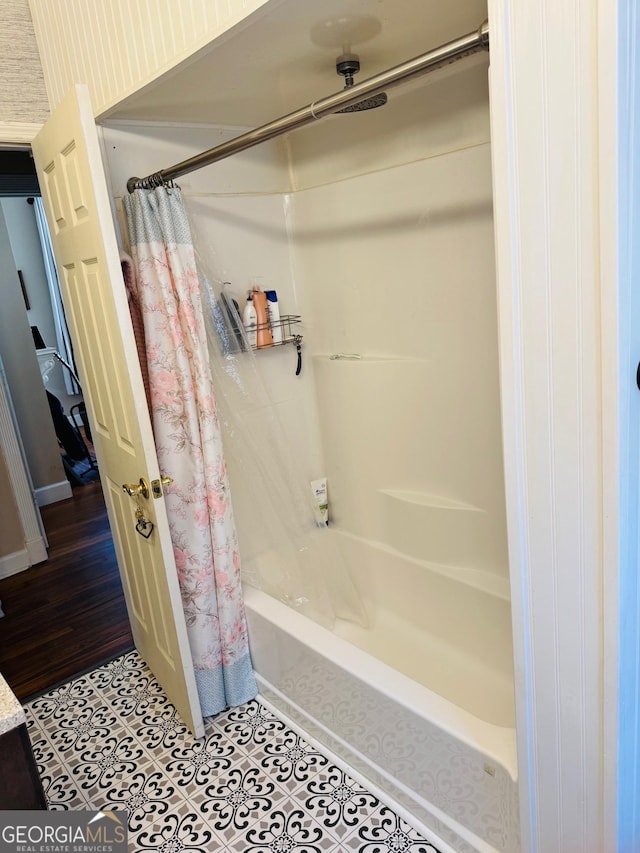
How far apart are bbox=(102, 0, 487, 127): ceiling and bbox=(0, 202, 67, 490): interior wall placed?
8.42 ft

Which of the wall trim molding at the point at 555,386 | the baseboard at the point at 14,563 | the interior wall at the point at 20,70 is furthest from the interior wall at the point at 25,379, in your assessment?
the wall trim molding at the point at 555,386

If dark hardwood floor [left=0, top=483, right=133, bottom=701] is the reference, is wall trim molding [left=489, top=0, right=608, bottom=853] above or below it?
above

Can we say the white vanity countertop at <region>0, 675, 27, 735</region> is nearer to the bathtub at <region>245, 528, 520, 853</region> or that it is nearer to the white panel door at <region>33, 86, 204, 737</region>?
the white panel door at <region>33, 86, 204, 737</region>

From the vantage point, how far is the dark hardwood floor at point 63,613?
8.41ft

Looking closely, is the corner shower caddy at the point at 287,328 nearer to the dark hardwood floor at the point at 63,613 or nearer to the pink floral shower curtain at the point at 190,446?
the pink floral shower curtain at the point at 190,446

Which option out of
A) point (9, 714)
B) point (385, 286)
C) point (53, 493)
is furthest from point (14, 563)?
point (9, 714)

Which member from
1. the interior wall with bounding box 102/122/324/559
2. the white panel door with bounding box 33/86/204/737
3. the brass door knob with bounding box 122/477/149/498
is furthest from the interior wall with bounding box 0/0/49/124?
the brass door knob with bounding box 122/477/149/498

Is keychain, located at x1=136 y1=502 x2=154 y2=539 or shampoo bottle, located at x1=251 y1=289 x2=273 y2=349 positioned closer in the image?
keychain, located at x1=136 y1=502 x2=154 y2=539

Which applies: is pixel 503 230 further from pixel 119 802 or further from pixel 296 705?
pixel 119 802

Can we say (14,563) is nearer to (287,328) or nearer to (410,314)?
(287,328)

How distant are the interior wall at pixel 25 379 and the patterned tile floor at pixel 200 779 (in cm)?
241

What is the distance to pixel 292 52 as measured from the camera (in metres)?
1.52

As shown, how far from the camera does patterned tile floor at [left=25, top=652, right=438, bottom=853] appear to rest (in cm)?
167

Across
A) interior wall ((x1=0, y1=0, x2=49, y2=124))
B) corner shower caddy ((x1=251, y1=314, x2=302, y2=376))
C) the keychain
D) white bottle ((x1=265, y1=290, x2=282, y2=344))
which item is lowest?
the keychain
